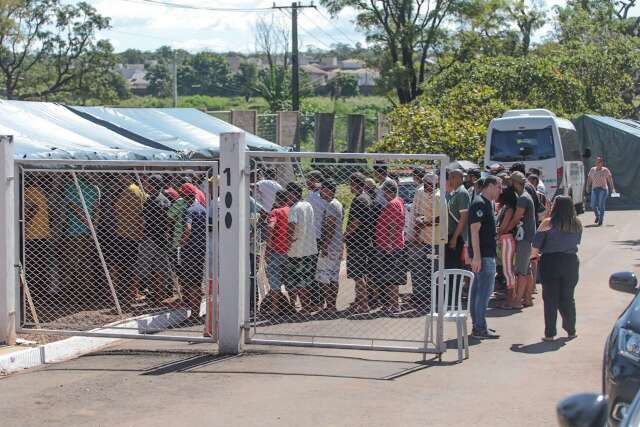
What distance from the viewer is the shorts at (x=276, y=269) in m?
11.4

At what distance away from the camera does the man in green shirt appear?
1224 cm

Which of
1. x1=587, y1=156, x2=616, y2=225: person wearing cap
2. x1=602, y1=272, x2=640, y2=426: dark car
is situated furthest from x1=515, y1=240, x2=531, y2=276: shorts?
x1=587, y1=156, x2=616, y2=225: person wearing cap

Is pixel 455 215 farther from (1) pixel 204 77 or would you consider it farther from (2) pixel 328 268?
(1) pixel 204 77

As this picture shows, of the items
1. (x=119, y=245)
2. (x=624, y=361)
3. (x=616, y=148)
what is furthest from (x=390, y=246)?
(x=616, y=148)

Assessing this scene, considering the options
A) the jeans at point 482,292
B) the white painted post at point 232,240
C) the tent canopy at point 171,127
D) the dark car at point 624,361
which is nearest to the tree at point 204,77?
the tent canopy at point 171,127

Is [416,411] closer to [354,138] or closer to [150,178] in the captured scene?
[150,178]

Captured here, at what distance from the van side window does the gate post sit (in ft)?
56.3

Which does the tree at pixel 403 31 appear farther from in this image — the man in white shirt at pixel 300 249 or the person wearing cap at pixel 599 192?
the man in white shirt at pixel 300 249

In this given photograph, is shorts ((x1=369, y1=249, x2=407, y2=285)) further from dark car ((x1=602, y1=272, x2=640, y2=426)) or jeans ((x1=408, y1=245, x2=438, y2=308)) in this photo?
dark car ((x1=602, y1=272, x2=640, y2=426))

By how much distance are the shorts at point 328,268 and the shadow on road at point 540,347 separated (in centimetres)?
224

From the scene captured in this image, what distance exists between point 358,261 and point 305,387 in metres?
2.95

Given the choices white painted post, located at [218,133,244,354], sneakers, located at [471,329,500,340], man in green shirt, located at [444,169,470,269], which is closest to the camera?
white painted post, located at [218,133,244,354]

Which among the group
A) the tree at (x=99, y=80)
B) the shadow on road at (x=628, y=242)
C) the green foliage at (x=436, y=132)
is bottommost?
the shadow on road at (x=628, y=242)

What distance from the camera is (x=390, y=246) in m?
11.3
